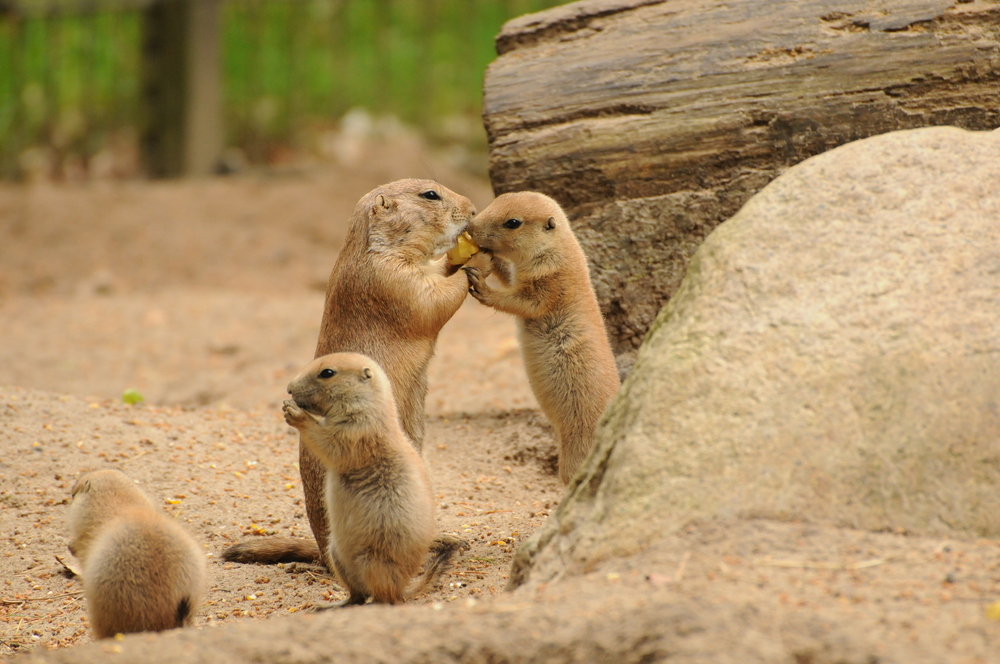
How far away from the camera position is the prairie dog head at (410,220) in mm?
4934

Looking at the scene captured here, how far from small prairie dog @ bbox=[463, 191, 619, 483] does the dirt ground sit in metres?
0.69

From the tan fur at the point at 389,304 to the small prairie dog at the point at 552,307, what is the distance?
0.27 metres

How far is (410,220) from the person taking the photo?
5008mm

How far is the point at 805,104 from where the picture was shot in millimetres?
5301

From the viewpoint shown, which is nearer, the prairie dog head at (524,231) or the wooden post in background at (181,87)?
the prairie dog head at (524,231)

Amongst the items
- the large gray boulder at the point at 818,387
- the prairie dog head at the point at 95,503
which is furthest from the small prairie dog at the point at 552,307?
the prairie dog head at the point at 95,503

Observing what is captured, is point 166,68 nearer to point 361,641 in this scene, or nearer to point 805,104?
point 805,104

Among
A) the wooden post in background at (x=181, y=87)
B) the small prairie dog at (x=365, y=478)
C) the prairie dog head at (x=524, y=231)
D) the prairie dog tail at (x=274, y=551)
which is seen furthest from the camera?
the wooden post in background at (x=181, y=87)

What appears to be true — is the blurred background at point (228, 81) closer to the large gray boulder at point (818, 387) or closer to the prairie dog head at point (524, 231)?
the prairie dog head at point (524, 231)

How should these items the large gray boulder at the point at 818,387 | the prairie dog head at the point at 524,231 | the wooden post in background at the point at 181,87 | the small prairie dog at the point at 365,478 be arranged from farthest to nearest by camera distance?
the wooden post in background at the point at 181,87 → the prairie dog head at the point at 524,231 → the small prairie dog at the point at 365,478 → the large gray boulder at the point at 818,387

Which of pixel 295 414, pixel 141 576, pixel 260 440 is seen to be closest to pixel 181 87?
pixel 260 440

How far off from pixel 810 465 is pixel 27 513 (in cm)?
382

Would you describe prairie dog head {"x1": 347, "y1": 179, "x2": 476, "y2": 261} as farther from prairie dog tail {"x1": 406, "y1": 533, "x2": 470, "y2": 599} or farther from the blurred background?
the blurred background

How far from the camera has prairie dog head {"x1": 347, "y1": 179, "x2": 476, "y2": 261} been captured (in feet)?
16.2
